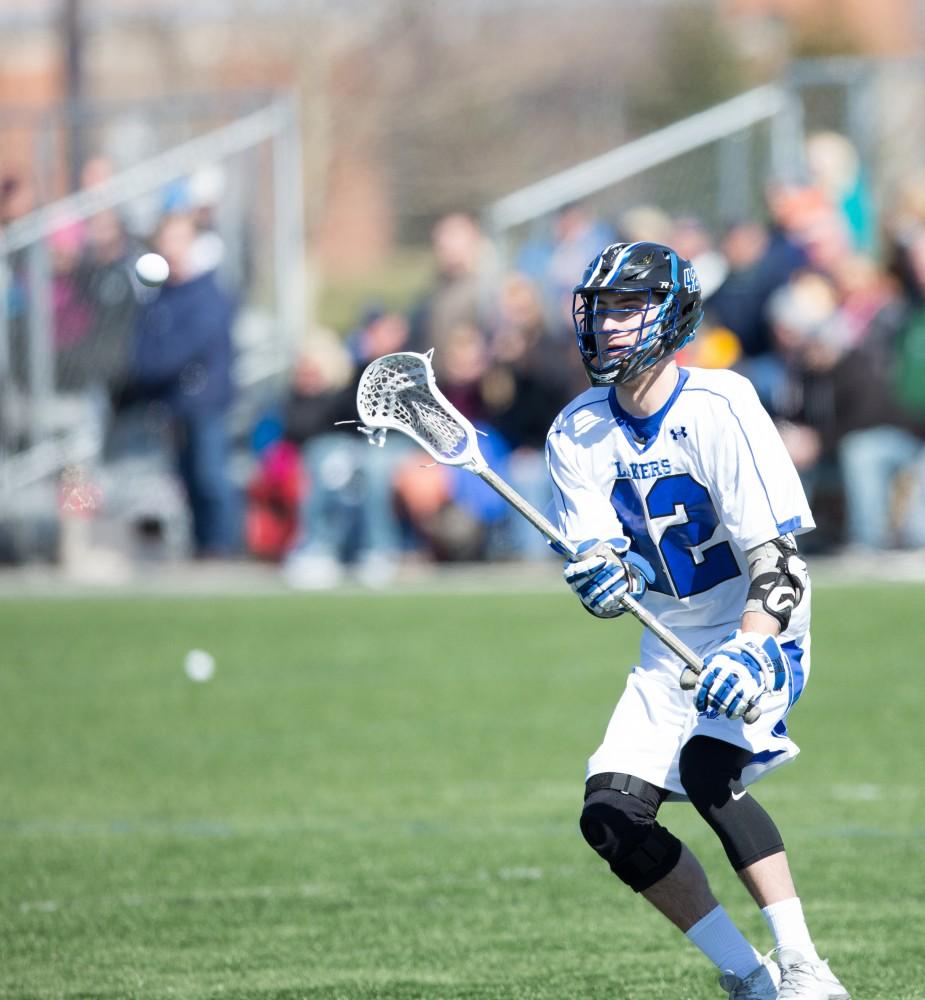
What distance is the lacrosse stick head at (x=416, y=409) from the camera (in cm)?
488

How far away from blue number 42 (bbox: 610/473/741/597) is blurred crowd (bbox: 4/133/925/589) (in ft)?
28.0

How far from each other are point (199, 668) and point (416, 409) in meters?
Answer: 6.13

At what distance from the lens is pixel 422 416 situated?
4.97 m

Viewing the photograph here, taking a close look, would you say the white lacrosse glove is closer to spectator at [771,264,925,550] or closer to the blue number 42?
the blue number 42

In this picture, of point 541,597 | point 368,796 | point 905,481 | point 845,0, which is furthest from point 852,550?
point 845,0

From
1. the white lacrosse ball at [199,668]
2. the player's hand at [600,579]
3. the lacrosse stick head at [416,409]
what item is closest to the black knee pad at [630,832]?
the player's hand at [600,579]

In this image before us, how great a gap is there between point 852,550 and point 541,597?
2.31 m

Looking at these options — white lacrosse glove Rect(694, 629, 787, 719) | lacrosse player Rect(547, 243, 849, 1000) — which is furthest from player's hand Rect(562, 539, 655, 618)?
white lacrosse glove Rect(694, 629, 787, 719)

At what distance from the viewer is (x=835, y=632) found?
11219 mm

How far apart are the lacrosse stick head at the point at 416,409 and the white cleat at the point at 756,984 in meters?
1.40

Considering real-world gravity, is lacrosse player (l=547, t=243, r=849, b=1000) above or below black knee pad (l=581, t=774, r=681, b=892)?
above

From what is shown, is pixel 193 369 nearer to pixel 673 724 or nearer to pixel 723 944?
pixel 673 724

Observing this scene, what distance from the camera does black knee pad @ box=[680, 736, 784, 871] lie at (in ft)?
15.0

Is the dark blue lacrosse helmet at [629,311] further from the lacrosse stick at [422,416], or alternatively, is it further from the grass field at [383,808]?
the grass field at [383,808]
